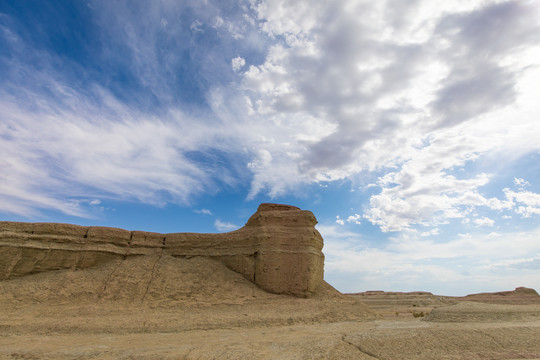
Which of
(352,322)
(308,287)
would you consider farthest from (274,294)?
(352,322)

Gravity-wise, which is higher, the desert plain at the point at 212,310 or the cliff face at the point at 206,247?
the cliff face at the point at 206,247

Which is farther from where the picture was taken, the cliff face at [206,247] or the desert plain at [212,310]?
the cliff face at [206,247]

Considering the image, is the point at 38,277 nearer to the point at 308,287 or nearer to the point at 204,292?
the point at 204,292

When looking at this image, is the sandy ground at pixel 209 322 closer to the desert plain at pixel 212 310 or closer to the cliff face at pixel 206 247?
the desert plain at pixel 212 310

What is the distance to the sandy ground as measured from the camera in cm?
780

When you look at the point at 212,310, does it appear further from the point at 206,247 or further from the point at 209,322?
the point at 206,247

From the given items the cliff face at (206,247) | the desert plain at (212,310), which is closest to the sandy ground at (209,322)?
the desert plain at (212,310)

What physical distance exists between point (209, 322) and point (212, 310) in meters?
1.69

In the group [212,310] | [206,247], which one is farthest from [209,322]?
[206,247]

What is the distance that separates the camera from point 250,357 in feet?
Answer: 24.0

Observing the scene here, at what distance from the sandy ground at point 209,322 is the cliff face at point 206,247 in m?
0.61

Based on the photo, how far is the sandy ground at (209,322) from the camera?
307 inches

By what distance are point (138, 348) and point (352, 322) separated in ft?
26.3

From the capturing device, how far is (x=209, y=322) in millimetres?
11906
